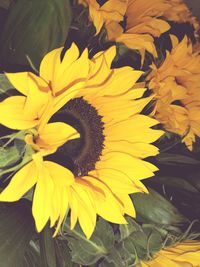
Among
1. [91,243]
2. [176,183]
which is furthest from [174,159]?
[91,243]

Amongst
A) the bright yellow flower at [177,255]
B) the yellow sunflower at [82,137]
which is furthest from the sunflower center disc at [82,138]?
the bright yellow flower at [177,255]

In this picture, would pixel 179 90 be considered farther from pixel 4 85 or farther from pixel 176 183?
pixel 4 85

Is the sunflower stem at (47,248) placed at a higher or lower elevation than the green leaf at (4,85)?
lower

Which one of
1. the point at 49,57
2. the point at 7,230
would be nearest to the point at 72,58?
the point at 49,57

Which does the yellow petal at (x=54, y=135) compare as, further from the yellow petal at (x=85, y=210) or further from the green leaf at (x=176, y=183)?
the green leaf at (x=176, y=183)

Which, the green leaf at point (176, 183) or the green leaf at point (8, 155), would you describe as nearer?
the green leaf at point (8, 155)

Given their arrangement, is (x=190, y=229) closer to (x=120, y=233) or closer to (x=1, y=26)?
(x=120, y=233)

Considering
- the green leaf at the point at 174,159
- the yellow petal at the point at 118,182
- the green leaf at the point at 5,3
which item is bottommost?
the green leaf at the point at 174,159
